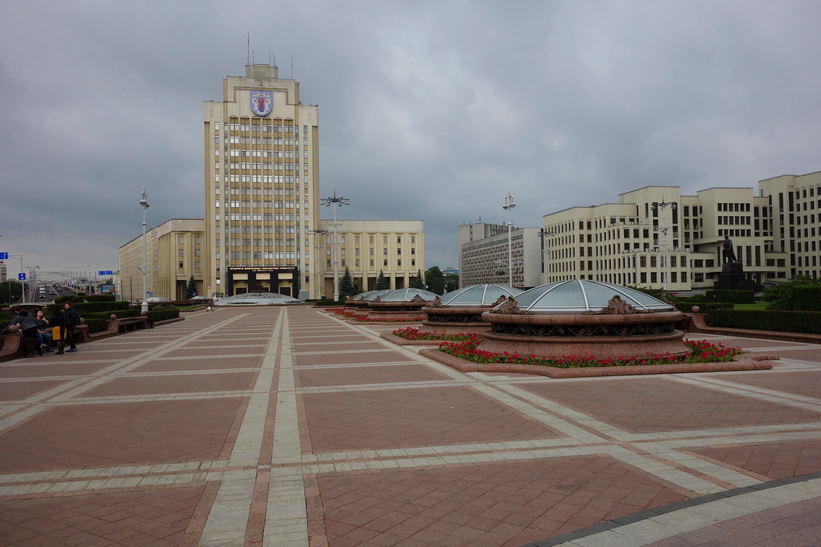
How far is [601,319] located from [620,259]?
248ft

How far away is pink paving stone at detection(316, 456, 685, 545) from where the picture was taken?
11.8 ft

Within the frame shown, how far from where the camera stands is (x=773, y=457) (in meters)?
4.94

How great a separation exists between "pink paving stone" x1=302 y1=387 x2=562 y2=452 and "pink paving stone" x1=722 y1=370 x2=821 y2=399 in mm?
4507

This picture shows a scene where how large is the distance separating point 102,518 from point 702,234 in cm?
9336

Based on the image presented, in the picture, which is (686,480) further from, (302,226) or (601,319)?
(302,226)

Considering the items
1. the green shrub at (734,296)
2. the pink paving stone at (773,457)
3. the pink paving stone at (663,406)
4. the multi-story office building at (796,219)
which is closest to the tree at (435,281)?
the multi-story office building at (796,219)

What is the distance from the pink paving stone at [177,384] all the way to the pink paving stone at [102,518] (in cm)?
458

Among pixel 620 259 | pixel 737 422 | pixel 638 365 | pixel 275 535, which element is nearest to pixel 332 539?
pixel 275 535

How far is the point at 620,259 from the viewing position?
80.6 meters

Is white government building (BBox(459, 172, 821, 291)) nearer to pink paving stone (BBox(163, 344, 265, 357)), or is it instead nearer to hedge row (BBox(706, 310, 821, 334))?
hedge row (BBox(706, 310, 821, 334))

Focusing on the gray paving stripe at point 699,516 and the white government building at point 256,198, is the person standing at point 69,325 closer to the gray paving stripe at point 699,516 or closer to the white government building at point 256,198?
the gray paving stripe at point 699,516

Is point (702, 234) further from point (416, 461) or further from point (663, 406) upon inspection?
point (416, 461)

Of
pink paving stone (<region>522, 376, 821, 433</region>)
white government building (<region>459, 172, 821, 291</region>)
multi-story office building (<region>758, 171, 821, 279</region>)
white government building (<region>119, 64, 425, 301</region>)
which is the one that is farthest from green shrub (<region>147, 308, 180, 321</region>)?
multi-story office building (<region>758, 171, 821, 279</region>)

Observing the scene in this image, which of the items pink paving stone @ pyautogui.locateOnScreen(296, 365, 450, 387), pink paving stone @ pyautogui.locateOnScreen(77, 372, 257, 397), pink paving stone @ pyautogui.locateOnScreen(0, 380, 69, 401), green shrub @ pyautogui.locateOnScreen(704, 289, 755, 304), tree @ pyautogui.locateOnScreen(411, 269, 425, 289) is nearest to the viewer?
pink paving stone @ pyautogui.locateOnScreen(0, 380, 69, 401)
